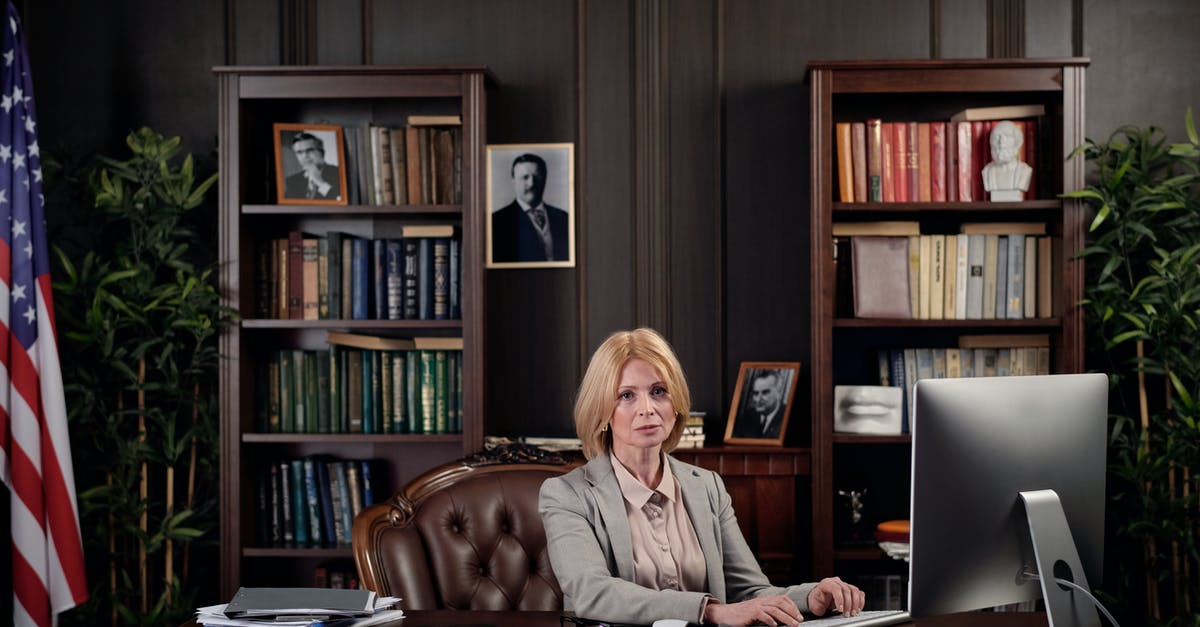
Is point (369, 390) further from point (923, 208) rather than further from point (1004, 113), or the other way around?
point (1004, 113)

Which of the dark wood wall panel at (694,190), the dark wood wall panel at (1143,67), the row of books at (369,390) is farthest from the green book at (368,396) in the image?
the dark wood wall panel at (1143,67)

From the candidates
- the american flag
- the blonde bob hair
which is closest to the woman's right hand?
the blonde bob hair

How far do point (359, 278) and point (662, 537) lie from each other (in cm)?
174

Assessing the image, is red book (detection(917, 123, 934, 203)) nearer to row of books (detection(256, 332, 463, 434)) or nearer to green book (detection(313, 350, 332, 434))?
row of books (detection(256, 332, 463, 434))

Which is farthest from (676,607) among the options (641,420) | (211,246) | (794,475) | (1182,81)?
(1182,81)

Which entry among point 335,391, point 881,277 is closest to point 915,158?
point 881,277

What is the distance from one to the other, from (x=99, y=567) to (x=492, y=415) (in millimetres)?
1472

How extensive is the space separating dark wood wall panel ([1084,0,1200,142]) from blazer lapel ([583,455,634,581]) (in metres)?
2.39

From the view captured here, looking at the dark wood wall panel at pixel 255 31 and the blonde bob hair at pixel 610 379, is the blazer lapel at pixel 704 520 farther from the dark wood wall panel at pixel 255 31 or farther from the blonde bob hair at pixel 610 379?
the dark wood wall panel at pixel 255 31

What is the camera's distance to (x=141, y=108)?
381cm

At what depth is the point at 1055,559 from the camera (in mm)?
1622

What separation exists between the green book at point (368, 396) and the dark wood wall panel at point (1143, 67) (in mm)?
2598

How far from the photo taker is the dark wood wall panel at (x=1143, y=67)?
361cm

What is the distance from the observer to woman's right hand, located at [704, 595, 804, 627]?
181cm
